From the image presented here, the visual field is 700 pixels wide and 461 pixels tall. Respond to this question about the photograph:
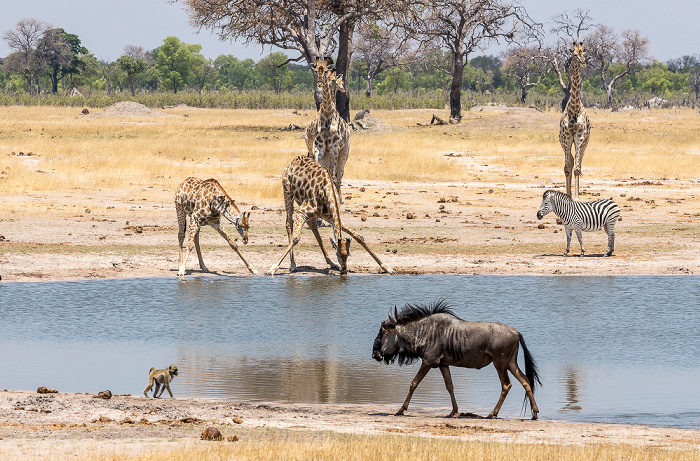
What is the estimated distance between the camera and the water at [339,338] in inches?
436

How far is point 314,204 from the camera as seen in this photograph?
59.2 ft

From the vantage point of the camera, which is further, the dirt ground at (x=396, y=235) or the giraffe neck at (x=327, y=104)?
the giraffe neck at (x=327, y=104)

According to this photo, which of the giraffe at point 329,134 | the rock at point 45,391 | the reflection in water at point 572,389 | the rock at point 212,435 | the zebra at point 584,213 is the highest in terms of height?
the giraffe at point 329,134

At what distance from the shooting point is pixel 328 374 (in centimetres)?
1184

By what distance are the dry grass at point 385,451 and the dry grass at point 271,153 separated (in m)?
20.5

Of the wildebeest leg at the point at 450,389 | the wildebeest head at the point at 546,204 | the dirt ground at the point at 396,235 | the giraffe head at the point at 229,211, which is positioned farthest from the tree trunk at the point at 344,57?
the wildebeest leg at the point at 450,389

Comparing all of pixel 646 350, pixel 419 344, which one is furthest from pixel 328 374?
pixel 646 350

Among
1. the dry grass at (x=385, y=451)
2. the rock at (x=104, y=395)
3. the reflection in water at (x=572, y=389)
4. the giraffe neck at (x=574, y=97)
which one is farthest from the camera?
the giraffe neck at (x=574, y=97)

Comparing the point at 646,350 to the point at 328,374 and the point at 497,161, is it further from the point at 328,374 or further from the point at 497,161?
the point at 497,161

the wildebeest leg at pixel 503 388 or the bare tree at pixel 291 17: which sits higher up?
the bare tree at pixel 291 17

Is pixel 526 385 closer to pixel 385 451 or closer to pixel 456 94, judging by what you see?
pixel 385 451

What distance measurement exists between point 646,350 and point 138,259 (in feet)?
33.4

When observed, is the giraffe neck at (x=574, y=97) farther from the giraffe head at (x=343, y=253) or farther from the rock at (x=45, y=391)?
the rock at (x=45, y=391)

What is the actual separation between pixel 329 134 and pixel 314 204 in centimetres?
549
